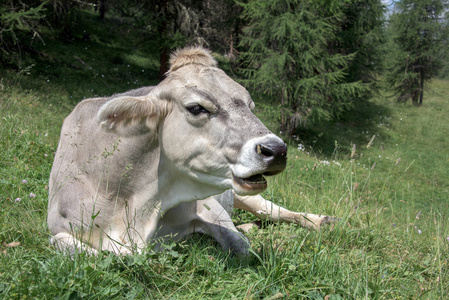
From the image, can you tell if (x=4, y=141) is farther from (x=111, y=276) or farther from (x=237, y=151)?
(x=237, y=151)

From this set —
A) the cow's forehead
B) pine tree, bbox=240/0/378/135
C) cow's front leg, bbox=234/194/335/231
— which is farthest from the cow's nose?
Result: pine tree, bbox=240/0/378/135

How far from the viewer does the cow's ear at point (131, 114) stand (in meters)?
2.77

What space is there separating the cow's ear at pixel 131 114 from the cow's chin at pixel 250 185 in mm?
857

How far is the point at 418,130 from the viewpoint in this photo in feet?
71.9

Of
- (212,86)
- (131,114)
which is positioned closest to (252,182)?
(212,86)

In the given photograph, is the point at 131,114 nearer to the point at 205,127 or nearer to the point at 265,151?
the point at 205,127

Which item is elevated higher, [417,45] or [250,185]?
[417,45]

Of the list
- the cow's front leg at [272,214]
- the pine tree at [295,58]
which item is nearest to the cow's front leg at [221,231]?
the cow's front leg at [272,214]

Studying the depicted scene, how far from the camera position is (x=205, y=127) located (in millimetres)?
2723

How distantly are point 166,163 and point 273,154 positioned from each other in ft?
3.36

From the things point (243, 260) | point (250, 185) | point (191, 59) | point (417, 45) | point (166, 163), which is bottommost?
point (243, 260)

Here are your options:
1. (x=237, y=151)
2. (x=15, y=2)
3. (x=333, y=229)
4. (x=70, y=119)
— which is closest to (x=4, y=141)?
(x=70, y=119)

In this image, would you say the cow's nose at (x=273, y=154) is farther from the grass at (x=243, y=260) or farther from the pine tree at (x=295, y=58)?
the pine tree at (x=295, y=58)

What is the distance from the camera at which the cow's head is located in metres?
2.47
